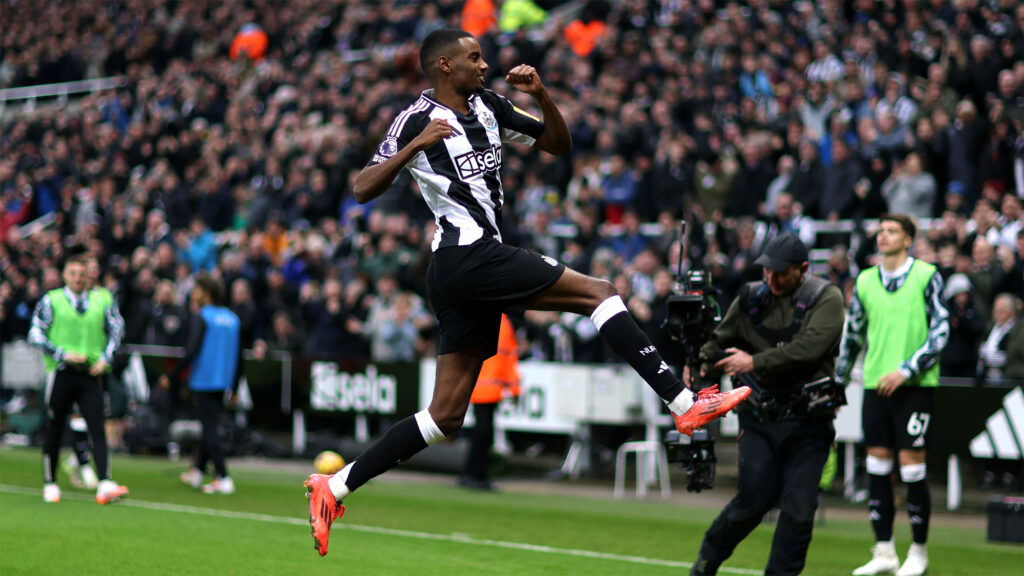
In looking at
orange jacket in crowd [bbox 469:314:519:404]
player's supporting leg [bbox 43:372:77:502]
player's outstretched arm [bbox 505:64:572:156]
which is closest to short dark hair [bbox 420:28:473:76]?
player's outstretched arm [bbox 505:64:572:156]

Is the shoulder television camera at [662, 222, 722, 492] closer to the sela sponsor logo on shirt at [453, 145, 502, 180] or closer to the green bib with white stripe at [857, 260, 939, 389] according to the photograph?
the sela sponsor logo on shirt at [453, 145, 502, 180]

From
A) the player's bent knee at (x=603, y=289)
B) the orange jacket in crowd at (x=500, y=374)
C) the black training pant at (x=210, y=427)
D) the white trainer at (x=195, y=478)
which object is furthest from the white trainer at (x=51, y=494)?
the player's bent knee at (x=603, y=289)

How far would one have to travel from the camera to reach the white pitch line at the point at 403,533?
9.66 metres

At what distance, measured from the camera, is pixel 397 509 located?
1273cm

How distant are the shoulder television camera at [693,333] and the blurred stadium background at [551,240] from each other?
2.15 metres

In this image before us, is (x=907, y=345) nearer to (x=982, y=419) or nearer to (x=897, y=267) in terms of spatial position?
(x=897, y=267)

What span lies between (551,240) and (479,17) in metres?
7.39

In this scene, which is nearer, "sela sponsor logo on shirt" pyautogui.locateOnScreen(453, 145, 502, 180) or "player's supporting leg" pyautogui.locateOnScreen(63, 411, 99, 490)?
"sela sponsor logo on shirt" pyautogui.locateOnScreen(453, 145, 502, 180)

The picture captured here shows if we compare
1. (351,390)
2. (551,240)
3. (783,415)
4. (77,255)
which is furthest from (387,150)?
(551,240)

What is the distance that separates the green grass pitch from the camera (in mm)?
9000

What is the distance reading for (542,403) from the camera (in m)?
15.9

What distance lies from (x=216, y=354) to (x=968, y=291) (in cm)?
790

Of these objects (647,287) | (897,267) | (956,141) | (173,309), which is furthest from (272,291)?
(897,267)

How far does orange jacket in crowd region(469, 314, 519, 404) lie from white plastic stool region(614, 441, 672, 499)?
1.48 metres
